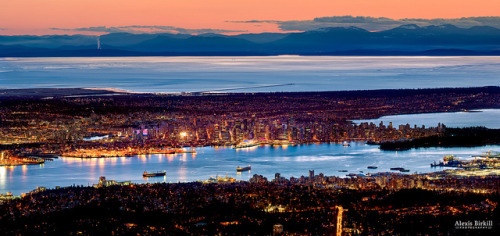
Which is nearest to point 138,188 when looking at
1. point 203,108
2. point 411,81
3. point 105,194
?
point 105,194

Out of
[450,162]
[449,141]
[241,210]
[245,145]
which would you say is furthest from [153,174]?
[449,141]

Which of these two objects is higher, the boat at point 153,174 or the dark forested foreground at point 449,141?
the dark forested foreground at point 449,141

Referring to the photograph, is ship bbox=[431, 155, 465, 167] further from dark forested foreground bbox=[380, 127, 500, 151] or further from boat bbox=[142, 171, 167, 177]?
boat bbox=[142, 171, 167, 177]

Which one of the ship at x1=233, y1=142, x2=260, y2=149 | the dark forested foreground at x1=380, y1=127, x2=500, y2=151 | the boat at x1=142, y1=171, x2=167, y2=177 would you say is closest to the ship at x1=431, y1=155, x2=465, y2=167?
the dark forested foreground at x1=380, y1=127, x2=500, y2=151

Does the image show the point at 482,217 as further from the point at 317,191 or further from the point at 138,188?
the point at 138,188

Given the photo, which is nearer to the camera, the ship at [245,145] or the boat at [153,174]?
the boat at [153,174]

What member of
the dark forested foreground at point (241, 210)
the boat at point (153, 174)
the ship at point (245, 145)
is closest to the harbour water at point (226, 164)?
the boat at point (153, 174)

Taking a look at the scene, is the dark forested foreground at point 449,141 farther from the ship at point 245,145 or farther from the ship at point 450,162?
the ship at point 245,145
